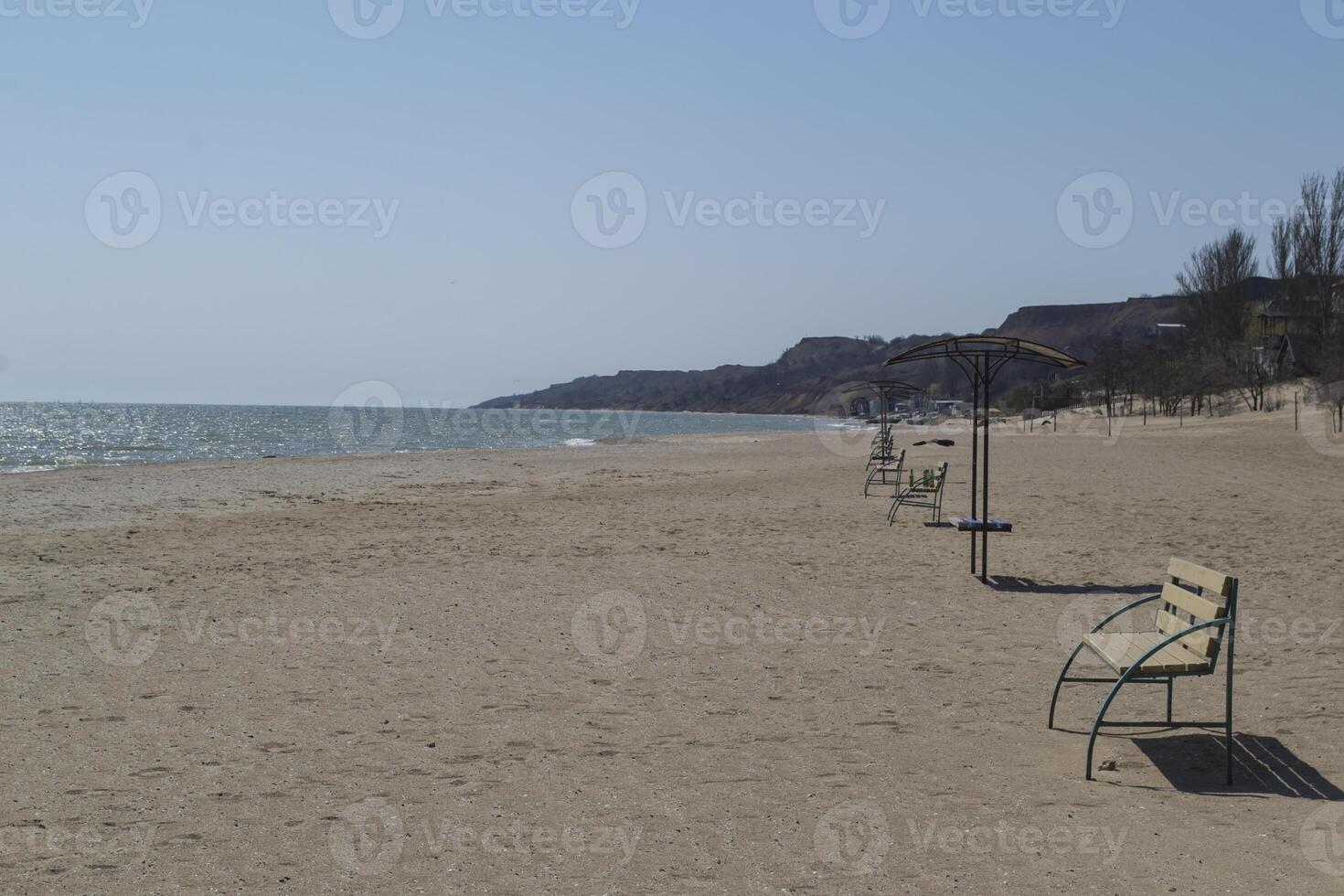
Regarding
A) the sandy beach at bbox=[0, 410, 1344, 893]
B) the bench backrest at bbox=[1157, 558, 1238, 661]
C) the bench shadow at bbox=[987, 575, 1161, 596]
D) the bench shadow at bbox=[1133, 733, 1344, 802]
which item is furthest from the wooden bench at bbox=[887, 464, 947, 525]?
the bench shadow at bbox=[1133, 733, 1344, 802]

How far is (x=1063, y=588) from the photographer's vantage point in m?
9.14

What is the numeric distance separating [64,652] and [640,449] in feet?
122

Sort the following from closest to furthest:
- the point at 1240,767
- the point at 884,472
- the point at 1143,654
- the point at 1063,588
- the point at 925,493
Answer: the point at 1240,767, the point at 1143,654, the point at 1063,588, the point at 925,493, the point at 884,472

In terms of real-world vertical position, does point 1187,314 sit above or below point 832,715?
above

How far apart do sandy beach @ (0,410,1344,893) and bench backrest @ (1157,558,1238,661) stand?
21.6 inches

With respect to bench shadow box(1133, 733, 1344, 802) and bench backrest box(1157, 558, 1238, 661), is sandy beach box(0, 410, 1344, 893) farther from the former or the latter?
bench backrest box(1157, 558, 1238, 661)

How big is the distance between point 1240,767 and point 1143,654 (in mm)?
616

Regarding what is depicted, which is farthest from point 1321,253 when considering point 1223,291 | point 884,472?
point 884,472

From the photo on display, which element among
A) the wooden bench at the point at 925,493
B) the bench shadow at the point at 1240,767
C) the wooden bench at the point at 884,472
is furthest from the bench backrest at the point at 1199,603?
the wooden bench at the point at 884,472

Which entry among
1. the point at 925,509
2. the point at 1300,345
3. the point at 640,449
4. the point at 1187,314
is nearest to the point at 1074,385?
the point at 1187,314

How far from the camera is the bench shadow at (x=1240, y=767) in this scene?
14.2 feet

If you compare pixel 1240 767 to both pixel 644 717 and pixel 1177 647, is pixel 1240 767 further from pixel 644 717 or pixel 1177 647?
pixel 644 717

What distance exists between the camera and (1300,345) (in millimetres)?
51219

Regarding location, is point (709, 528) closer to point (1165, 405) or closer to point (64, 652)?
point (64, 652)
